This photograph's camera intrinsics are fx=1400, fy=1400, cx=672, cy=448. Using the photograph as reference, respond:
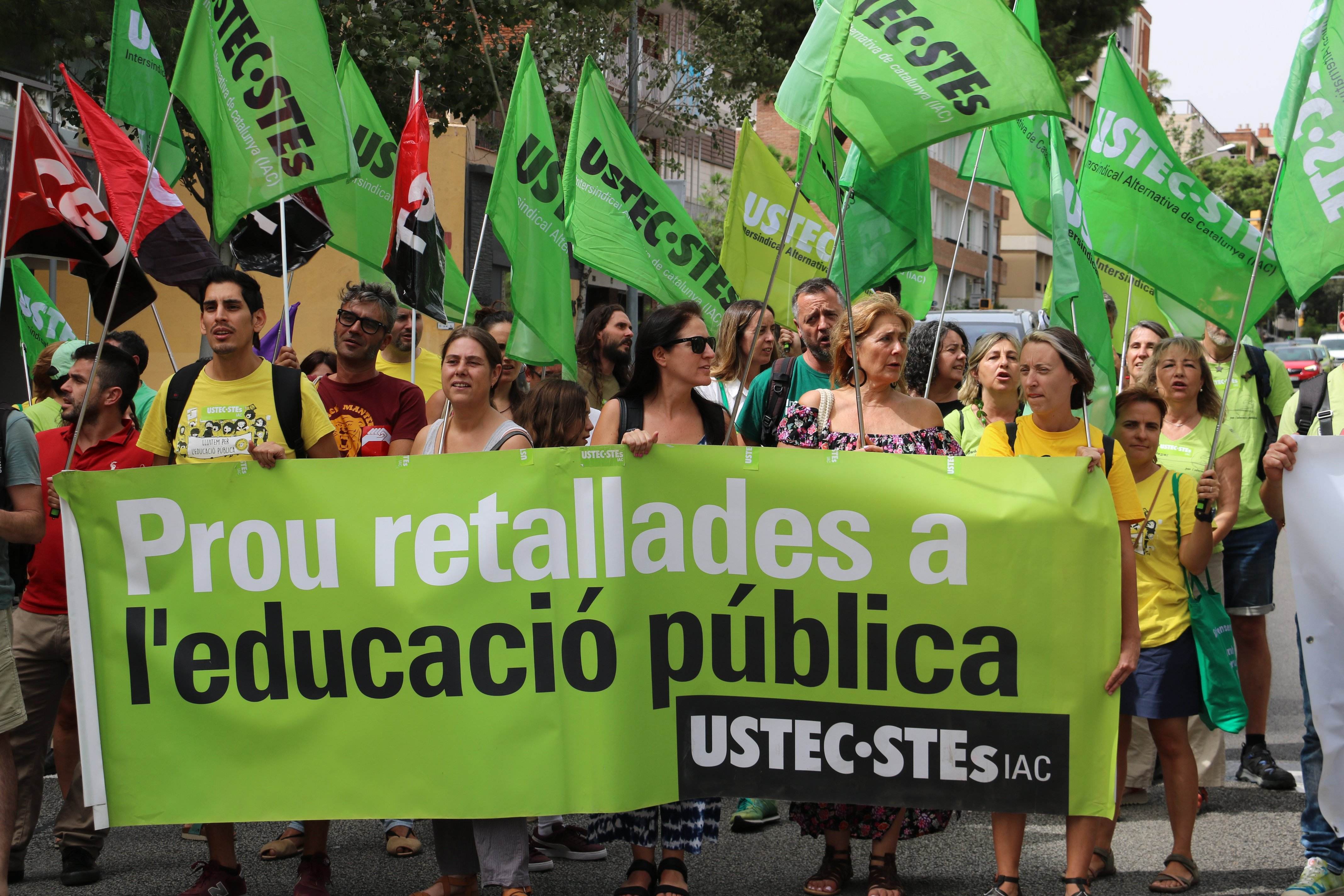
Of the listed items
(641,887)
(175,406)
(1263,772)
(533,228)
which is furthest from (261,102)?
(1263,772)

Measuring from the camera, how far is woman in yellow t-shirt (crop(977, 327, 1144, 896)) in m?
4.33

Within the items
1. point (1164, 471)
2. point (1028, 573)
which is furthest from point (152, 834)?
point (1164, 471)

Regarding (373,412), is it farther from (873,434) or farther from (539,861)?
(873,434)

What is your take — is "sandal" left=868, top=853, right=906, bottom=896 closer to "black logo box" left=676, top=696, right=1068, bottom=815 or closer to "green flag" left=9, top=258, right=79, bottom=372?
"black logo box" left=676, top=696, right=1068, bottom=815

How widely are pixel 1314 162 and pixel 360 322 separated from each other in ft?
12.1

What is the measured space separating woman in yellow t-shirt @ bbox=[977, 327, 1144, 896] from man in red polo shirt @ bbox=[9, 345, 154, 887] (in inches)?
121

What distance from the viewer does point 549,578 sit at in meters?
4.40

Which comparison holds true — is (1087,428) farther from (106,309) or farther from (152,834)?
(106,309)

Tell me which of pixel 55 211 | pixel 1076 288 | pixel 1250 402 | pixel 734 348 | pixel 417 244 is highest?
pixel 55 211

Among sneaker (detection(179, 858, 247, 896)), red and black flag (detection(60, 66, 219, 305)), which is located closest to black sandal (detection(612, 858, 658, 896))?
sneaker (detection(179, 858, 247, 896))

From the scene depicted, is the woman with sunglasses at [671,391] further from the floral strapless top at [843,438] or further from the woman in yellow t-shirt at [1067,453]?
the woman in yellow t-shirt at [1067,453]

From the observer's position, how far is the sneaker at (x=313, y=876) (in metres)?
4.64

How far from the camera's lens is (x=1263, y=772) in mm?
6203

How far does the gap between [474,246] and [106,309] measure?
65.4ft
